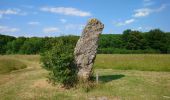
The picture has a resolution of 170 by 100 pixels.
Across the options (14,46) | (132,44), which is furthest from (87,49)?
(14,46)

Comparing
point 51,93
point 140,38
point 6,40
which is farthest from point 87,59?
point 6,40

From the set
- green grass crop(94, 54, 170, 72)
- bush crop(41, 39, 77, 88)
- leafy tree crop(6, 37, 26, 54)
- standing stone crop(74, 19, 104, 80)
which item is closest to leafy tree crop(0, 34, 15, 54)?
leafy tree crop(6, 37, 26, 54)

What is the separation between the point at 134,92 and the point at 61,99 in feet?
15.2

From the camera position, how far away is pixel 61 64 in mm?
18672

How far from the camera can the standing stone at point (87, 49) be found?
784 inches

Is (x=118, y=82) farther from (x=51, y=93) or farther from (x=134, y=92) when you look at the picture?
(x=51, y=93)

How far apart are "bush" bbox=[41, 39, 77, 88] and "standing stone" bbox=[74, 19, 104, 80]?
51 cm

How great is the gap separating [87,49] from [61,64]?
2460 mm

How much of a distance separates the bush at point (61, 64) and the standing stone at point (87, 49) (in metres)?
0.51

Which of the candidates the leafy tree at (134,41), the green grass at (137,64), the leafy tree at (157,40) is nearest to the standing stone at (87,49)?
the green grass at (137,64)

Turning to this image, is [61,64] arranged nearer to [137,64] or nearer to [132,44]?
[137,64]

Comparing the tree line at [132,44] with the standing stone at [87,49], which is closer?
the standing stone at [87,49]

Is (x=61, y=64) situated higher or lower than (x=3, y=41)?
lower

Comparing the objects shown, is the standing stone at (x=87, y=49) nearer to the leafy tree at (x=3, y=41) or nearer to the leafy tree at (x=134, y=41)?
the leafy tree at (x=134, y=41)
